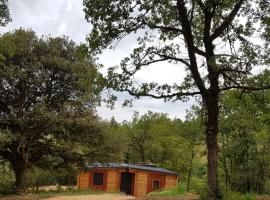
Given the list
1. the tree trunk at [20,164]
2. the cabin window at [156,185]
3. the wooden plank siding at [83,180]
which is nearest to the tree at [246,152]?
the cabin window at [156,185]

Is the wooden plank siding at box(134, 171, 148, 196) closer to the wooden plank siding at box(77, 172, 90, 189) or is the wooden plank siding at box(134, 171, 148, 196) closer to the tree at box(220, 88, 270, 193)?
the wooden plank siding at box(77, 172, 90, 189)

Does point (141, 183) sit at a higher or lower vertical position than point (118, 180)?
lower

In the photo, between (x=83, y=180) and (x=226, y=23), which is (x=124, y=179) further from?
(x=226, y=23)

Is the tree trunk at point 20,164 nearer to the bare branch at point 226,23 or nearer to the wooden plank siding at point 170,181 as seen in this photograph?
the wooden plank siding at point 170,181

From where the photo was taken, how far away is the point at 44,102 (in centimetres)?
2991

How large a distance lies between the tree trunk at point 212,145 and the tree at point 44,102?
14.0m

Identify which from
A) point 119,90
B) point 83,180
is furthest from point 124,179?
point 119,90

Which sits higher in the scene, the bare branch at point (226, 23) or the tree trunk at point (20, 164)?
the bare branch at point (226, 23)

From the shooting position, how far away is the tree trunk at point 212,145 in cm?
1568

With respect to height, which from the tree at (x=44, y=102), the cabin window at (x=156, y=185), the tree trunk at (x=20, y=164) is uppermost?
the tree at (x=44, y=102)

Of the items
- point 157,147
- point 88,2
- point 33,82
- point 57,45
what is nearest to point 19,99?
point 33,82

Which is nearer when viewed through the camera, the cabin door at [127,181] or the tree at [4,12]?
the tree at [4,12]

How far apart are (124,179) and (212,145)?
30587 mm

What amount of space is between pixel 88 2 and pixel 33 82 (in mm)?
15861
